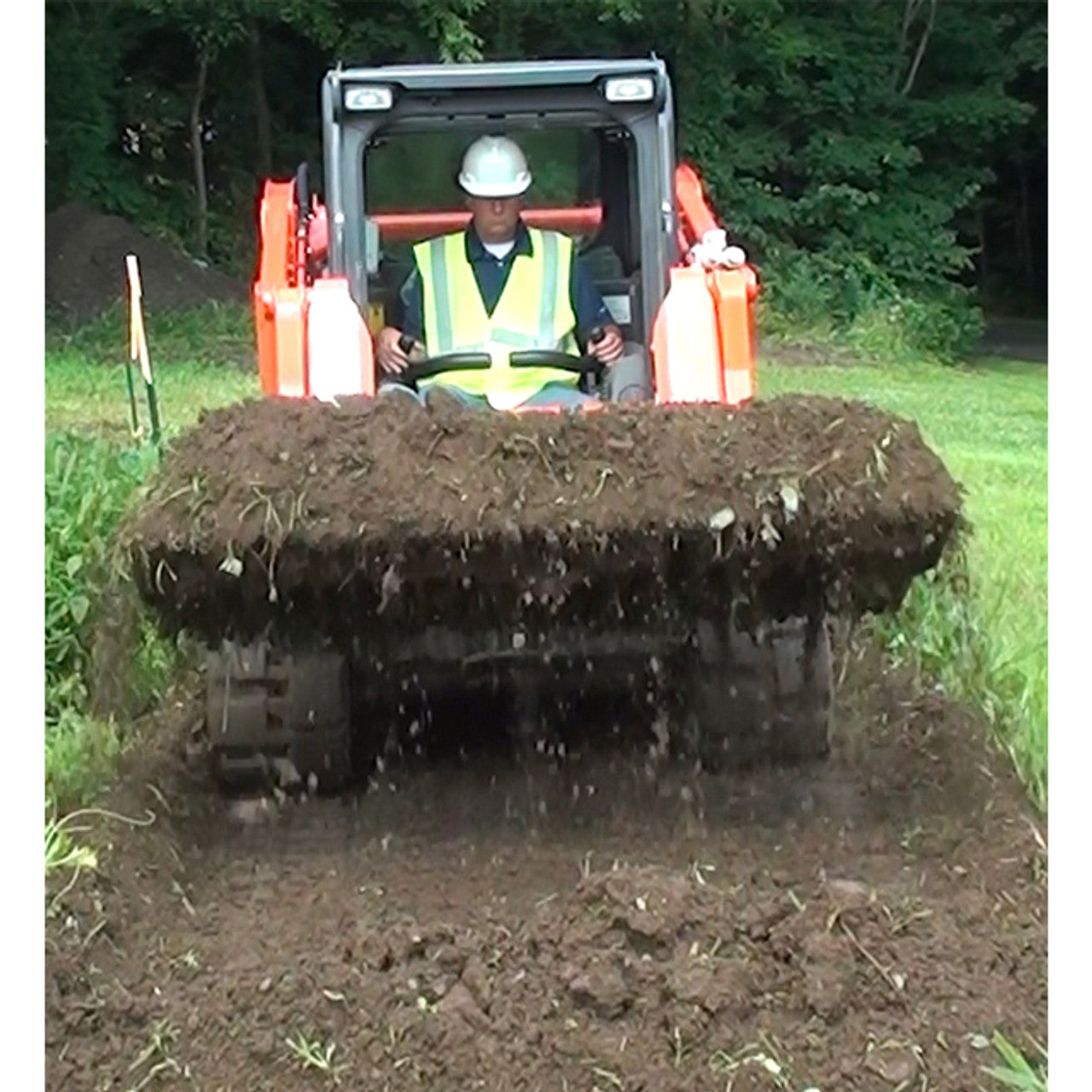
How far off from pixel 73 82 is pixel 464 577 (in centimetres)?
1177

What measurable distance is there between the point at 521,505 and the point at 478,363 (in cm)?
121

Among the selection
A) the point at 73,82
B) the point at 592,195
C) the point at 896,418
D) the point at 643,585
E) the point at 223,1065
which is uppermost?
the point at 73,82

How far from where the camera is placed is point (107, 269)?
1512 centimetres

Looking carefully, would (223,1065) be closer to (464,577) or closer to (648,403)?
(464,577)

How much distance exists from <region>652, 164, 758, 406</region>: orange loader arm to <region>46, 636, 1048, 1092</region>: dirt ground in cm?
93

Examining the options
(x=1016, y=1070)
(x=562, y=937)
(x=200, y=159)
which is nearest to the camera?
(x=1016, y=1070)

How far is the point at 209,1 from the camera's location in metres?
14.5

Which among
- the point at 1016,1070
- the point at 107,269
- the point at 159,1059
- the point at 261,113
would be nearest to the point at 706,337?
the point at 1016,1070

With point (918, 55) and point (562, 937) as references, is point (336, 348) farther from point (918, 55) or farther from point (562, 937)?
point (918, 55)

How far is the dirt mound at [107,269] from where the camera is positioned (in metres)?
15.0

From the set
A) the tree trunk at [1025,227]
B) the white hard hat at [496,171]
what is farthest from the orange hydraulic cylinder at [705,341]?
the tree trunk at [1025,227]

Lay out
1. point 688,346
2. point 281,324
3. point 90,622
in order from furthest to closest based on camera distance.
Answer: point 90,622, point 688,346, point 281,324

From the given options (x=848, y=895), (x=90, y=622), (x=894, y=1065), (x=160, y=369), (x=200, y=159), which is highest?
(x=200, y=159)
